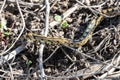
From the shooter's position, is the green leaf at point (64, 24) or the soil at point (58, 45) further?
the green leaf at point (64, 24)

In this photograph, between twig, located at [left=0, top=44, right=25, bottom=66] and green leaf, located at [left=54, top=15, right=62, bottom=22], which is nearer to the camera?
twig, located at [left=0, top=44, right=25, bottom=66]

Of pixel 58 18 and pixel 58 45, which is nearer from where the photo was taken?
pixel 58 45

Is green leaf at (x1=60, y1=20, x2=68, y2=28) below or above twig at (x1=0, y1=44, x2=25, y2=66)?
above

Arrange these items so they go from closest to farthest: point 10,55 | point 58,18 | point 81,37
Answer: point 10,55 → point 81,37 → point 58,18

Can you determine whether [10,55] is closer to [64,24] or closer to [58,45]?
[58,45]

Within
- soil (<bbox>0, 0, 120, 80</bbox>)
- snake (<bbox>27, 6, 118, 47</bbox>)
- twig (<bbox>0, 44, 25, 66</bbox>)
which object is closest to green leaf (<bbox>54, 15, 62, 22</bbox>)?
soil (<bbox>0, 0, 120, 80</bbox>)

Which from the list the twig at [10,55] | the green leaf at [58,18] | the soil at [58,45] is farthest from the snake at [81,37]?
the green leaf at [58,18]

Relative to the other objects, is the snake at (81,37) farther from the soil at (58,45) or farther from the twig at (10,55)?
the twig at (10,55)

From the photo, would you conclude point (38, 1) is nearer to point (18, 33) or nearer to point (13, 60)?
point (18, 33)

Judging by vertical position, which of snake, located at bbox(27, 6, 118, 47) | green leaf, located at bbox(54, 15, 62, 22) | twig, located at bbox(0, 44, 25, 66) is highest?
green leaf, located at bbox(54, 15, 62, 22)

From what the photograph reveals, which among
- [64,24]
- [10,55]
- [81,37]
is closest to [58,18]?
[64,24]

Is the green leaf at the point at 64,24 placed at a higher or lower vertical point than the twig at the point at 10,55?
higher

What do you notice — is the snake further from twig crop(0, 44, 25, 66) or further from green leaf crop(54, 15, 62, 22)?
green leaf crop(54, 15, 62, 22)

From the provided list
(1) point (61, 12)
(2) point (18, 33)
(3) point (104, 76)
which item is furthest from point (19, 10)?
(3) point (104, 76)
